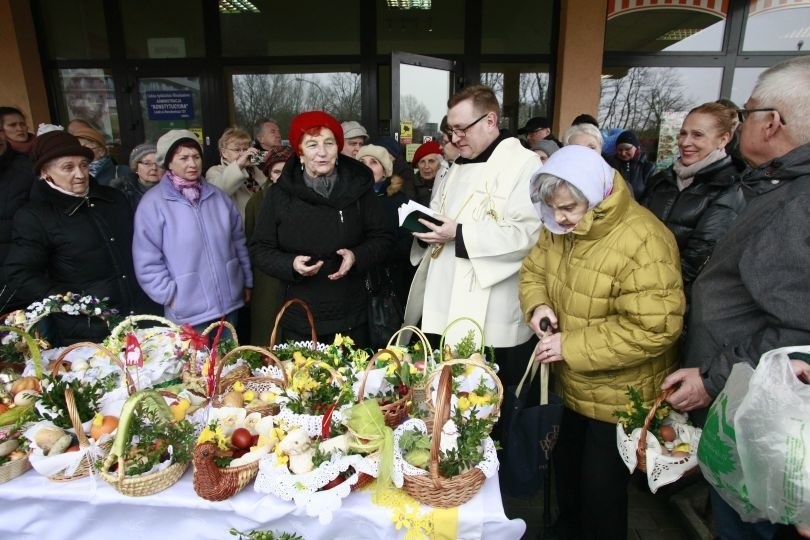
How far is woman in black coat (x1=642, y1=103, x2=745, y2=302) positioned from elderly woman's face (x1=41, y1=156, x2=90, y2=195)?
303 centimetres

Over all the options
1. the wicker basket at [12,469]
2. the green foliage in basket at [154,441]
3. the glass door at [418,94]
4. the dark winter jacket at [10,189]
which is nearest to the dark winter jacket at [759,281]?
the green foliage in basket at [154,441]

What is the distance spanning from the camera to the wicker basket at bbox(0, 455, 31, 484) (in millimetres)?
1441

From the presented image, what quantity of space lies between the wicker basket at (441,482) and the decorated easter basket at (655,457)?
1.78 ft

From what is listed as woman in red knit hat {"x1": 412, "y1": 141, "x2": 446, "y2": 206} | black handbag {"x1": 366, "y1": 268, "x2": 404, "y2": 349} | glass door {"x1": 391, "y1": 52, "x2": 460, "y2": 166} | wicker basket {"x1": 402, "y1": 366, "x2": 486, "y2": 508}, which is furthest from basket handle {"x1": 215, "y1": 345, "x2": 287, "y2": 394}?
glass door {"x1": 391, "y1": 52, "x2": 460, "y2": 166}

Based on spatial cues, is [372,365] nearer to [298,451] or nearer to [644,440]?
[298,451]

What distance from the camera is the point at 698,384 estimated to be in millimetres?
1554

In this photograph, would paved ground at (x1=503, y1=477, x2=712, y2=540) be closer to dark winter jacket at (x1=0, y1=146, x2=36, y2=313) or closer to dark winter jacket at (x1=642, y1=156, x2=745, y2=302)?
dark winter jacket at (x1=642, y1=156, x2=745, y2=302)

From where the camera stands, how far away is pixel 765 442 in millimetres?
1118

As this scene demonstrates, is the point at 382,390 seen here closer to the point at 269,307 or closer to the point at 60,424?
the point at 60,424

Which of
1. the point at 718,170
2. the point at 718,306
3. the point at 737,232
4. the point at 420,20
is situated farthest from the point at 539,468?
the point at 420,20

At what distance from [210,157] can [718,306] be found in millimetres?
6213

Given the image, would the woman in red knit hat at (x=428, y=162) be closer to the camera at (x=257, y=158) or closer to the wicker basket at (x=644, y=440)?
the camera at (x=257, y=158)

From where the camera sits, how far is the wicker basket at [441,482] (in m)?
1.28

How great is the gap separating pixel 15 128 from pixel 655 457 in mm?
4545
